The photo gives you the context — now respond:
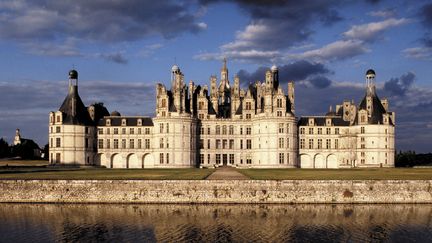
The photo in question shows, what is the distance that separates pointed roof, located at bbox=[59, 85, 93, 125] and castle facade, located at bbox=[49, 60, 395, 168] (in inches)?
5.8

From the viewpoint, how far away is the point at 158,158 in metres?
83.7

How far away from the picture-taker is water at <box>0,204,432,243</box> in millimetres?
31719

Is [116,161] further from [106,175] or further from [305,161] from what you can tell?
[106,175]

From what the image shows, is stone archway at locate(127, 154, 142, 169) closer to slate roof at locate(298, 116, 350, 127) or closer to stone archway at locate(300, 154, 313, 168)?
stone archway at locate(300, 154, 313, 168)

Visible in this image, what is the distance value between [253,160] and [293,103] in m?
10.6

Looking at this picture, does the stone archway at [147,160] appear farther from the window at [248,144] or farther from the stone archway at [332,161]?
the stone archway at [332,161]

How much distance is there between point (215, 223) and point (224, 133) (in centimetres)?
5219

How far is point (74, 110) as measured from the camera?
280ft

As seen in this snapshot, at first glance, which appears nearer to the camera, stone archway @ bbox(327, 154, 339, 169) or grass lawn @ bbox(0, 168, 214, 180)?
grass lawn @ bbox(0, 168, 214, 180)

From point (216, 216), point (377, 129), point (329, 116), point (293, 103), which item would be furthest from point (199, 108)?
point (216, 216)

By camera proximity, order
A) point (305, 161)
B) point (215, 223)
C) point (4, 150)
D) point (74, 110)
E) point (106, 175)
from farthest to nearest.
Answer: point (4, 150) → point (305, 161) → point (74, 110) → point (106, 175) → point (215, 223)

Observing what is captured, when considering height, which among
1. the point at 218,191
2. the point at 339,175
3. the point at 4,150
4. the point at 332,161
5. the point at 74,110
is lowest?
the point at 218,191

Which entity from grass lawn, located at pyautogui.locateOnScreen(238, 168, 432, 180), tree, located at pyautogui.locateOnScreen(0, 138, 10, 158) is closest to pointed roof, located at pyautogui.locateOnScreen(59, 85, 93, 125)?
grass lawn, located at pyautogui.locateOnScreen(238, 168, 432, 180)

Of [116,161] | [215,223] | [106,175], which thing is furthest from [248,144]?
[215,223]
